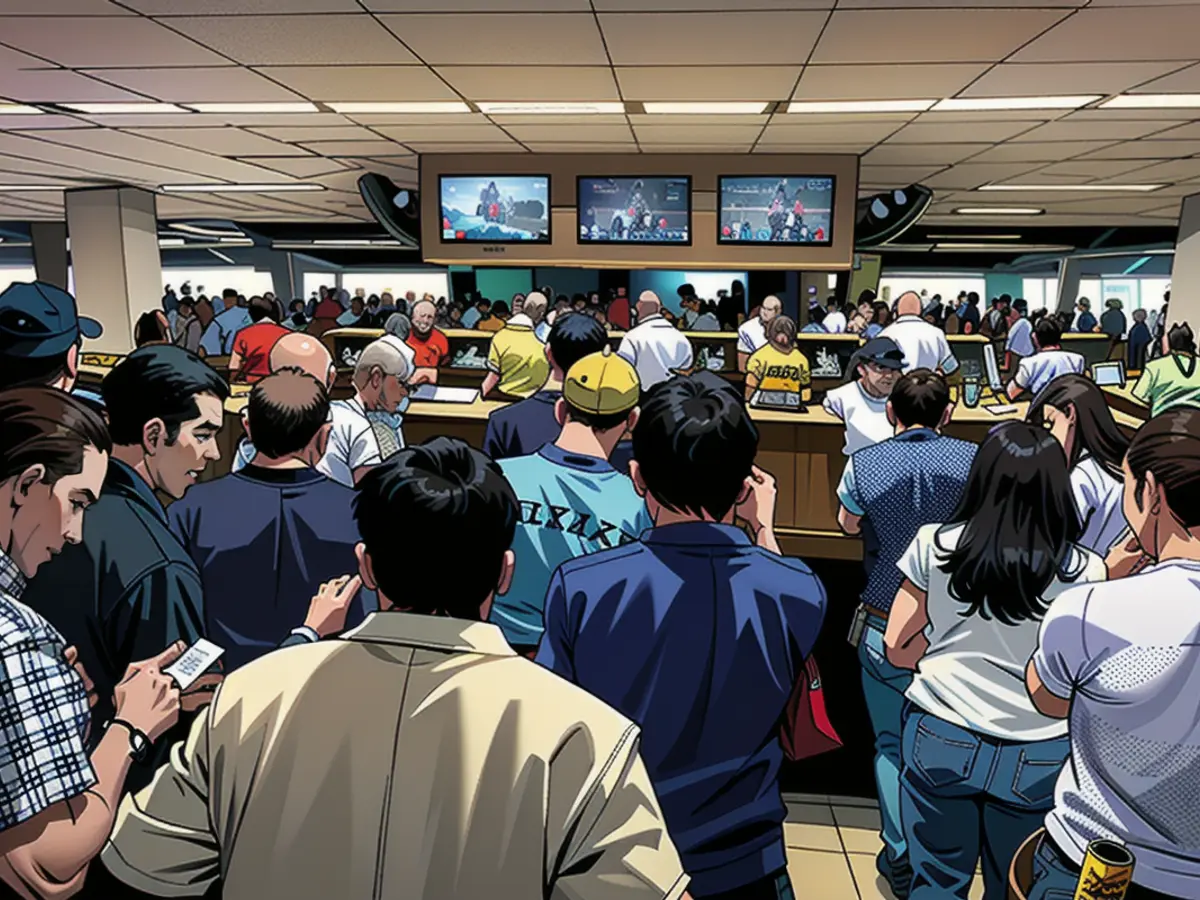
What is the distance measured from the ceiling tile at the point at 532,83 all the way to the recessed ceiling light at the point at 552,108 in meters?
0.15

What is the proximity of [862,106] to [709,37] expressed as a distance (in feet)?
6.44

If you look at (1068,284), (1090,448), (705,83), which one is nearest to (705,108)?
(705,83)

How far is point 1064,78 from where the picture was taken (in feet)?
14.9

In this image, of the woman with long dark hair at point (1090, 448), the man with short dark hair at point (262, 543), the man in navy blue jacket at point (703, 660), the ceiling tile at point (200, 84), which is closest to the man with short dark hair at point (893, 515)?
the woman with long dark hair at point (1090, 448)

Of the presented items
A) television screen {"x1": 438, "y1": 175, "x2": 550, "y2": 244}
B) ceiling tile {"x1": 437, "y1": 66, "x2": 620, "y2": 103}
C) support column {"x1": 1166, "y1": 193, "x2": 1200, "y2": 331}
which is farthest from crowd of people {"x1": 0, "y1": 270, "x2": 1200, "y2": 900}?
support column {"x1": 1166, "y1": 193, "x2": 1200, "y2": 331}

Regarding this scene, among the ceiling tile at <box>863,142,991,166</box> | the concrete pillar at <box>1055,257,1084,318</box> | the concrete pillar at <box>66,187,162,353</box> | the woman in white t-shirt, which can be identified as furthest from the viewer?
the concrete pillar at <box>1055,257,1084,318</box>

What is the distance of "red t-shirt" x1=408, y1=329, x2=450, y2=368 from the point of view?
24.6 feet

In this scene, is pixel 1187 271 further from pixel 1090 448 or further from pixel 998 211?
pixel 1090 448

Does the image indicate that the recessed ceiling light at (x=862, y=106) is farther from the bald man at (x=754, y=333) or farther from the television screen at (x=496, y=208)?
the television screen at (x=496, y=208)

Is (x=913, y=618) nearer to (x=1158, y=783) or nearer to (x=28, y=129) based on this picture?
(x=1158, y=783)

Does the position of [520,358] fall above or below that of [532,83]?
below

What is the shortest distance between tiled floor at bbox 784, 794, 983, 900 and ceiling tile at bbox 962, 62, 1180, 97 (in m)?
3.70

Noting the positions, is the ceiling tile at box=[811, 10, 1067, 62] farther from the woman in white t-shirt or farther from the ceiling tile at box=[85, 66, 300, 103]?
the ceiling tile at box=[85, 66, 300, 103]

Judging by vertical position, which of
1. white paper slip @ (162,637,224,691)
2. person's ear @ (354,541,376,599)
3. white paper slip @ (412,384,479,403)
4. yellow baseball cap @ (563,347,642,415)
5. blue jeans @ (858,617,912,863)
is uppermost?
yellow baseball cap @ (563,347,642,415)
